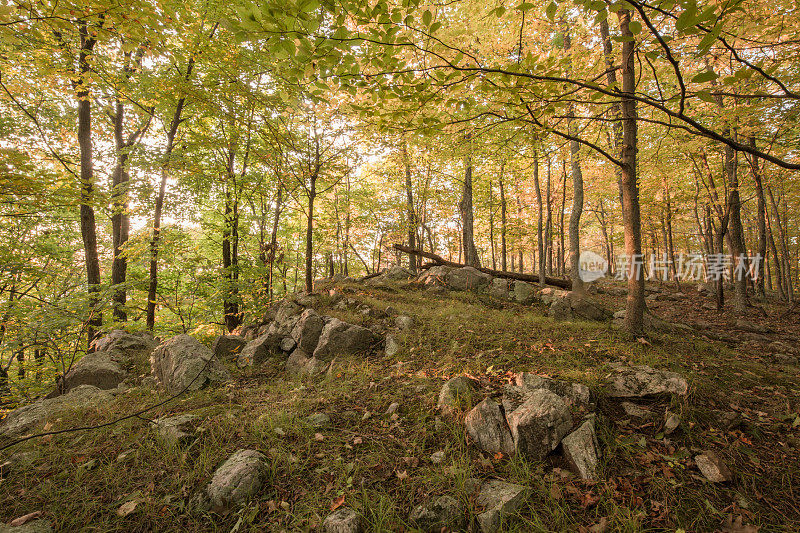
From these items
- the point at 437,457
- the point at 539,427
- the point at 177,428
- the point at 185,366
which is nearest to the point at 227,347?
the point at 185,366

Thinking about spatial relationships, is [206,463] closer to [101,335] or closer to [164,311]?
[101,335]

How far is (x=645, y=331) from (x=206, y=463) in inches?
301

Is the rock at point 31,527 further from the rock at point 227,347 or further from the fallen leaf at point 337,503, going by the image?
the rock at point 227,347

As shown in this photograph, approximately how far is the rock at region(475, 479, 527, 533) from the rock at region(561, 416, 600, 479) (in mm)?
616

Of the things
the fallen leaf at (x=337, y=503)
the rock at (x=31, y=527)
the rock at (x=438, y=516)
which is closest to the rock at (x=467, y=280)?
the rock at (x=438, y=516)

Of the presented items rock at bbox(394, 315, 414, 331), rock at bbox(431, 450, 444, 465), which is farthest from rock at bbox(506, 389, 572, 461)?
rock at bbox(394, 315, 414, 331)

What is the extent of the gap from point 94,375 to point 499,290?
36.1ft

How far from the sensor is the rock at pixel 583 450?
271 cm

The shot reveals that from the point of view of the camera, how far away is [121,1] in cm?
346

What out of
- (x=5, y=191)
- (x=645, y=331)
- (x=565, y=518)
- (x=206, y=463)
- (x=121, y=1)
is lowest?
(x=565, y=518)

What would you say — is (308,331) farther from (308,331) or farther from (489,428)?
(489,428)

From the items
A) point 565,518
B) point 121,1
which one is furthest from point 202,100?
point 565,518

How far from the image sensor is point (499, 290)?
421 inches

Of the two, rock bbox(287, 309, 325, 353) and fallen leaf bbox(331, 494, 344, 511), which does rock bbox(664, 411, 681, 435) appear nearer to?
fallen leaf bbox(331, 494, 344, 511)
